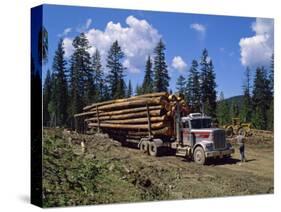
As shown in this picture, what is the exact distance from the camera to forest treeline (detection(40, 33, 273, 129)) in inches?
607

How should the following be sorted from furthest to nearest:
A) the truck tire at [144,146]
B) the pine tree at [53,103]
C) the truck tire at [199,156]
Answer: the truck tire at [199,156]
the truck tire at [144,146]
the pine tree at [53,103]

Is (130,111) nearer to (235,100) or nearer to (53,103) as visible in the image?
(53,103)

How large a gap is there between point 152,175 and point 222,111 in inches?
101

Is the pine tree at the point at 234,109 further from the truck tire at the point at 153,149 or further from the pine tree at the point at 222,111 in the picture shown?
the truck tire at the point at 153,149

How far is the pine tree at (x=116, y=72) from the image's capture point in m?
16.0

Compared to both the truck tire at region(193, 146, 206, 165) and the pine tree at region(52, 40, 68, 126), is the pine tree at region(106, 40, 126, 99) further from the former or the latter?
the truck tire at region(193, 146, 206, 165)

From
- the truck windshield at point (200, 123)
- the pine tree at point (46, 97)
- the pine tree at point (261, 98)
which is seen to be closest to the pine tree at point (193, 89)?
the truck windshield at point (200, 123)

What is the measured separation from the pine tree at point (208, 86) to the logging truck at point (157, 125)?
0.26 meters

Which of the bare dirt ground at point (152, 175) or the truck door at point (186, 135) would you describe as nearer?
the bare dirt ground at point (152, 175)

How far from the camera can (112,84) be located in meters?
16.2

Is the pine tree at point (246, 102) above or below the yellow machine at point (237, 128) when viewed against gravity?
above

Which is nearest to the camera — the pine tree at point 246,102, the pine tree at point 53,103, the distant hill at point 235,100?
the pine tree at point 53,103

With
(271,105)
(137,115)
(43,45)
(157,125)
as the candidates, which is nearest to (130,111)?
(137,115)

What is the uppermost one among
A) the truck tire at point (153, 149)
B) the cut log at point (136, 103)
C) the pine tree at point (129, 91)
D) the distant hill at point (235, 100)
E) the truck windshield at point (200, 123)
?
the pine tree at point (129, 91)
